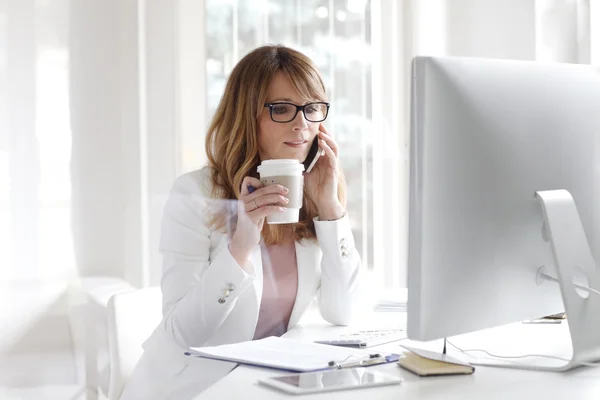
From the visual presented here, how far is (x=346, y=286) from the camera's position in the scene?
5.40 feet

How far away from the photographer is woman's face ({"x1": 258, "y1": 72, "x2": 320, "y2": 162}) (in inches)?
67.2

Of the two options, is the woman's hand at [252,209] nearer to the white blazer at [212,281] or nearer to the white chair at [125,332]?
the white blazer at [212,281]

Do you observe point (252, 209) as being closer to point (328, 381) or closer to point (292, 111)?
point (292, 111)

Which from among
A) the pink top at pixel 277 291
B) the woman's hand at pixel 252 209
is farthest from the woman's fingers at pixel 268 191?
the pink top at pixel 277 291

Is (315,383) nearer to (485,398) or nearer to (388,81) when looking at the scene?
(485,398)

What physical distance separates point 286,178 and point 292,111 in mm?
402

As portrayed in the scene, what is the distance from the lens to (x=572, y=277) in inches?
38.8

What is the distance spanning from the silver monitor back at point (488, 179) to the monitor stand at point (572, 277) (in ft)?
0.07

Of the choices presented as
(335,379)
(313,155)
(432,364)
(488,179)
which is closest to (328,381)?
(335,379)

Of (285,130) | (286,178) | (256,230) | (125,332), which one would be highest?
(285,130)

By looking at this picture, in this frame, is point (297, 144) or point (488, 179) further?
point (297, 144)

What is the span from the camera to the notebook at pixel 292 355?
101 centimetres

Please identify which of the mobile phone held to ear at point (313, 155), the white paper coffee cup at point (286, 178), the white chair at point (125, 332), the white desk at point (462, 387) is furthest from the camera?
the mobile phone held to ear at point (313, 155)

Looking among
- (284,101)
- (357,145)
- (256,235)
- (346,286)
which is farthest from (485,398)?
(357,145)
